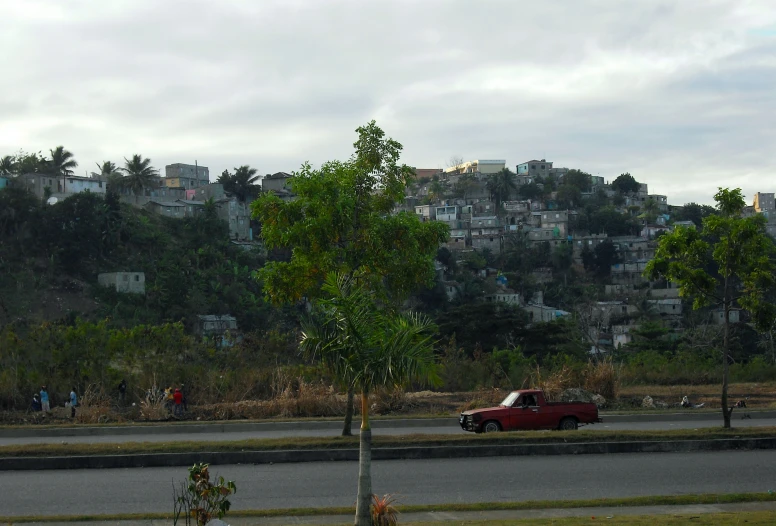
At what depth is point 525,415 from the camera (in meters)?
21.6

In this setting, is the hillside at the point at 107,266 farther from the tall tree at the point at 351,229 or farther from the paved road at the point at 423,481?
the paved road at the point at 423,481

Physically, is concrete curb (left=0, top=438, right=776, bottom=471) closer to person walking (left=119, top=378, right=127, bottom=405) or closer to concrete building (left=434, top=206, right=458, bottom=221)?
person walking (left=119, top=378, right=127, bottom=405)

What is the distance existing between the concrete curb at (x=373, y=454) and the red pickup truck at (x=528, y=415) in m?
3.17

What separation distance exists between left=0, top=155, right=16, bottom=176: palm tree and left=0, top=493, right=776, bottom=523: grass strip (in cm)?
10907

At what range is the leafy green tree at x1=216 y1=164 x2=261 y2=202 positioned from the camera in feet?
431

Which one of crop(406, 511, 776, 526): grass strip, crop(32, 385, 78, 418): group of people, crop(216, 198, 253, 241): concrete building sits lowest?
crop(32, 385, 78, 418): group of people

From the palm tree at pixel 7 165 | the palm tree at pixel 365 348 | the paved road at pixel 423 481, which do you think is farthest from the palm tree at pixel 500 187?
the palm tree at pixel 365 348

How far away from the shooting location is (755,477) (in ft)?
50.9

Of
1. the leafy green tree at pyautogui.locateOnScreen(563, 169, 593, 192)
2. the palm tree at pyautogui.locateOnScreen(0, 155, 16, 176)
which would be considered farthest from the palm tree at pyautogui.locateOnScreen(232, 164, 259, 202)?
the leafy green tree at pyautogui.locateOnScreen(563, 169, 593, 192)

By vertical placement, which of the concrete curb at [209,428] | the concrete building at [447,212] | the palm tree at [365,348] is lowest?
the concrete curb at [209,428]

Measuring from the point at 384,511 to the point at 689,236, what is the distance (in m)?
12.5

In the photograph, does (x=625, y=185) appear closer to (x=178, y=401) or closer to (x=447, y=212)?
(x=447, y=212)

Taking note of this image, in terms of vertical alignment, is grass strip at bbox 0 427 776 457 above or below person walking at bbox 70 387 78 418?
above

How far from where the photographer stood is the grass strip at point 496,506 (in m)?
12.5
